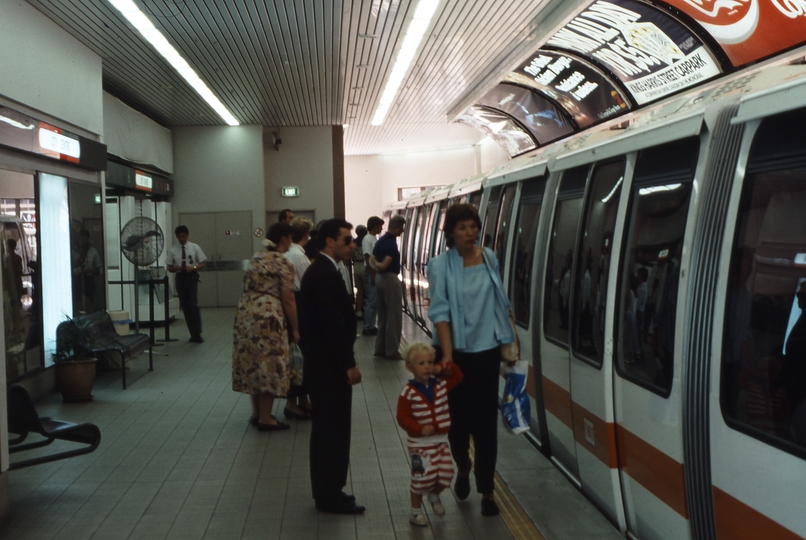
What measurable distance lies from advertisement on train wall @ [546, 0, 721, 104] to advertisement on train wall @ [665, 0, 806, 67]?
1.54 feet

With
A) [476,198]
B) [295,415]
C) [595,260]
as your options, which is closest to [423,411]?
[595,260]

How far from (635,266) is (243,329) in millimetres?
3813

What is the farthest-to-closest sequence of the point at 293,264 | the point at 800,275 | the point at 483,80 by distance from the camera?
the point at 483,80 → the point at 293,264 → the point at 800,275

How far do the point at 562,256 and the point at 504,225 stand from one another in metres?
2.13

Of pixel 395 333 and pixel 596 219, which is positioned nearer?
pixel 596 219

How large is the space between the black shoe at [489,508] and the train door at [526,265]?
1297mm

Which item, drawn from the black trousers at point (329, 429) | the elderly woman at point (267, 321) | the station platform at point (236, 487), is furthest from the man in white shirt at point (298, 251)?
the black trousers at point (329, 429)

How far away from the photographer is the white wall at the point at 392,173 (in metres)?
31.0

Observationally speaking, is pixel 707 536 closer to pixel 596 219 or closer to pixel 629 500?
pixel 629 500

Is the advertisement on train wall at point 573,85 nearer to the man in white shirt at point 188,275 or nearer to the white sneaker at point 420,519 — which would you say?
the man in white shirt at point 188,275

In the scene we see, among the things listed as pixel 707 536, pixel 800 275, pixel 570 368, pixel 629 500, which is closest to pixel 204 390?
pixel 570 368

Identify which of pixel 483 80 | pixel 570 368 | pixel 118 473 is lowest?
pixel 118 473

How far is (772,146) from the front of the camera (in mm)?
2908

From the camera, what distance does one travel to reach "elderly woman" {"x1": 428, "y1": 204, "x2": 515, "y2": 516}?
474 cm
